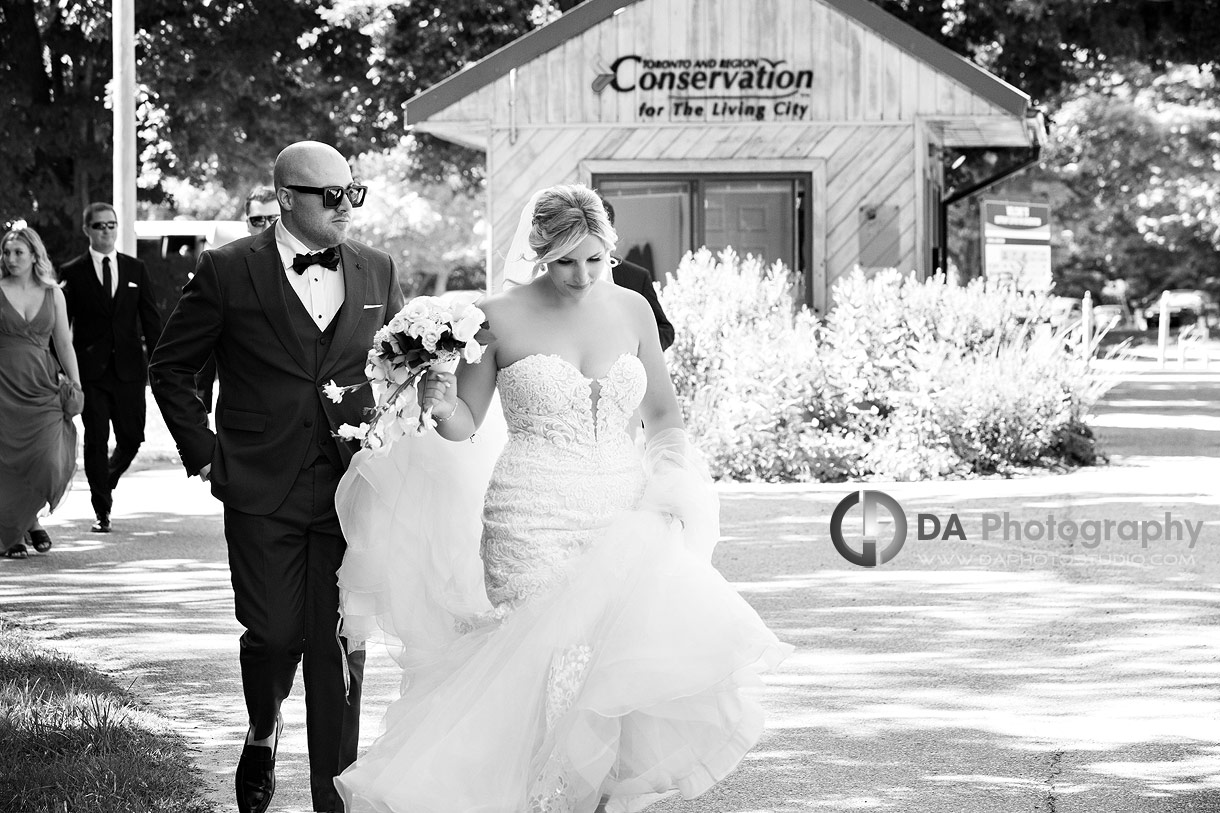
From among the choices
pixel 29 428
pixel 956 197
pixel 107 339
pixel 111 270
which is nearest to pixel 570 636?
pixel 29 428

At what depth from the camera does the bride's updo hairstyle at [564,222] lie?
498 centimetres

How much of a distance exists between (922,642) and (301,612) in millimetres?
3627

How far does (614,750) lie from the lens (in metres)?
4.61

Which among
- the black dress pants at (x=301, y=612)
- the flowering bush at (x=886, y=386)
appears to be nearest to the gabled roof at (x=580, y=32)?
the flowering bush at (x=886, y=386)

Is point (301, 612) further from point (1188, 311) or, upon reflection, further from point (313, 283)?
point (1188, 311)

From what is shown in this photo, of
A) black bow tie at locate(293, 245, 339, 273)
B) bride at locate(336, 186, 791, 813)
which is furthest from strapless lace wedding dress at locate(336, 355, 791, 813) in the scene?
black bow tie at locate(293, 245, 339, 273)

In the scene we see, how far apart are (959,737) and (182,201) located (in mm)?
51846

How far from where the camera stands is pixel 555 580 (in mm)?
4969

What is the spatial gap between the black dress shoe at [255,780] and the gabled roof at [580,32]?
14397 millimetres

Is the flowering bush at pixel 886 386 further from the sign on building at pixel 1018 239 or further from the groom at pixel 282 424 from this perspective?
the groom at pixel 282 424

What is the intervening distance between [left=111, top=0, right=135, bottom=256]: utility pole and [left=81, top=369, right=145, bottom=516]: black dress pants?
540 centimetres

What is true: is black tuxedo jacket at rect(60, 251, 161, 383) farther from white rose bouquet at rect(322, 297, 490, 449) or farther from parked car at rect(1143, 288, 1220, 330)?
parked car at rect(1143, 288, 1220, 330)

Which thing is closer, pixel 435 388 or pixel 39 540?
pixel 435 388

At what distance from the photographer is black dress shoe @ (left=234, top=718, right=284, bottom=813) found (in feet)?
17.4
